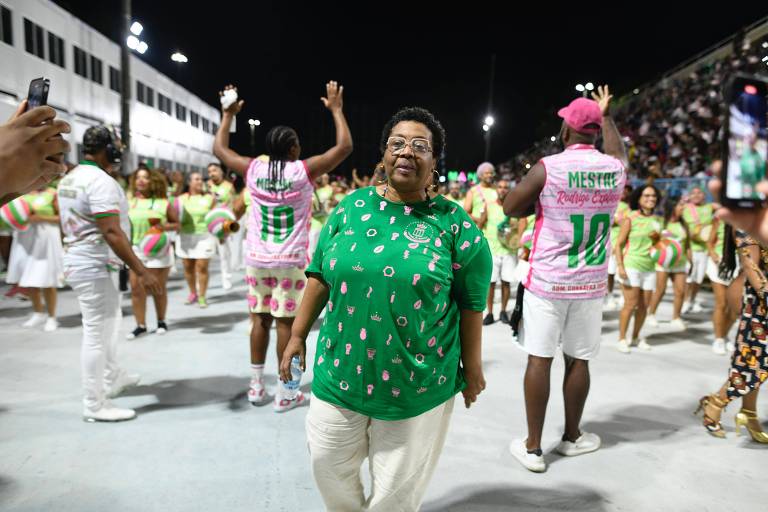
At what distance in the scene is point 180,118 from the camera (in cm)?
3259

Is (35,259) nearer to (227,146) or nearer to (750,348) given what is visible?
(227,146)

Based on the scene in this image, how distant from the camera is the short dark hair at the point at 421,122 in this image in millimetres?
2080

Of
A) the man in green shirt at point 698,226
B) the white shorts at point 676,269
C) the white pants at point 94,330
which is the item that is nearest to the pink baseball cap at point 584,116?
the white pants at point 94,330

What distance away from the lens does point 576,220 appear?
9.88 feet

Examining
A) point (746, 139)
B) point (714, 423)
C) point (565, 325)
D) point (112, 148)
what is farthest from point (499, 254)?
point (746, 139)

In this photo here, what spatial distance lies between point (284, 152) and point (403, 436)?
2.52 meters

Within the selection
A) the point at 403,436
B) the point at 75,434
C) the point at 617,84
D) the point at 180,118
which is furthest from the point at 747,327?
the point at 180,118

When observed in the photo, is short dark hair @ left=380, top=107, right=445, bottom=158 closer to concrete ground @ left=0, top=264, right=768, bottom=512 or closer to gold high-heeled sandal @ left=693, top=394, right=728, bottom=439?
concrete ground @ left=0, top=264, right=768, bottom=512

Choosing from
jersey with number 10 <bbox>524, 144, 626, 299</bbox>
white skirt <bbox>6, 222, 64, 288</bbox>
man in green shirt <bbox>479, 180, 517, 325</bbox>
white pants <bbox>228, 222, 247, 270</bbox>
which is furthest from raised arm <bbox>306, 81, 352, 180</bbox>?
white pants <bbox>228, 222, 247, 270</bbox>

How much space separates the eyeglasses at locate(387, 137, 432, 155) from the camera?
1.99m

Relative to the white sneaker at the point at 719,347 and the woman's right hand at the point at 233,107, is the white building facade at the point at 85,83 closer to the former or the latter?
the woman's right hand at the point at 233,107

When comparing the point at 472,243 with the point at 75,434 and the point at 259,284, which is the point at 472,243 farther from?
the point at 75,434

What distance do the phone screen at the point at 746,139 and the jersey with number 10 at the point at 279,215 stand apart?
3019 millimetres

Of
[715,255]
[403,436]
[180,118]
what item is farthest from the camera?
[180,118]
